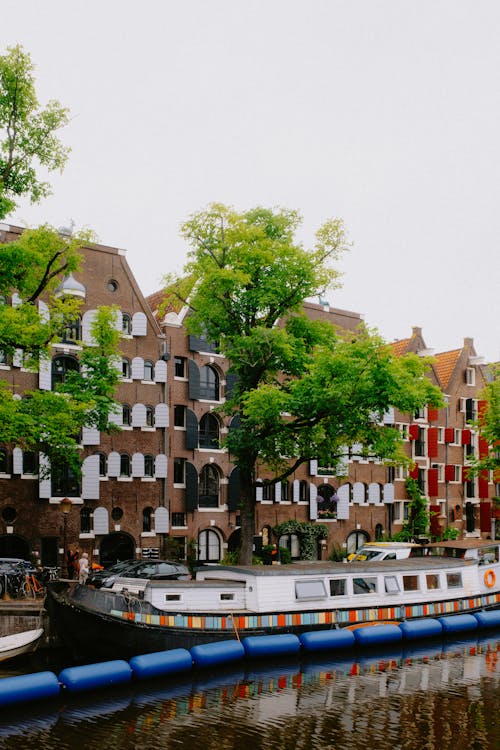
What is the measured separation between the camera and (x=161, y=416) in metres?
39.1

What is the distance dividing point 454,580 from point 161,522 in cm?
1436

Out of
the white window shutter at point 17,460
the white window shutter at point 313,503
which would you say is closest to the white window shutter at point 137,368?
the white window shutter at point 17,460

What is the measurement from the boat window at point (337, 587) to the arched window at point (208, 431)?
50.5 ft

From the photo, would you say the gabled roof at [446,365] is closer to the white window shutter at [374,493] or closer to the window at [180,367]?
the white window shutter at [374,493]

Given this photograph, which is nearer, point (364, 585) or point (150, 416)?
point (364, 585)

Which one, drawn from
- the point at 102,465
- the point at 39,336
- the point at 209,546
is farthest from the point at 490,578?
the point at 39,336

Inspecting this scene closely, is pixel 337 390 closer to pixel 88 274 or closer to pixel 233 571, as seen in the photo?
pixel 233 571

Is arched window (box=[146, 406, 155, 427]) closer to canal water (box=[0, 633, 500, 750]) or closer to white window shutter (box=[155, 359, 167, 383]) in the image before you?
white window shutter (box=[155, 359, 167, 383])

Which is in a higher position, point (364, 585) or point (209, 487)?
point (209, 487)

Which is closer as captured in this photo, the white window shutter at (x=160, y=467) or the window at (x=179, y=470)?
the white window shutter at (x=160, y=467)

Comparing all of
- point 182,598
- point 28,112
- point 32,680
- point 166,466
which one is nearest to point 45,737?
point 32,680

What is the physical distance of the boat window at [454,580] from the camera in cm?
2975

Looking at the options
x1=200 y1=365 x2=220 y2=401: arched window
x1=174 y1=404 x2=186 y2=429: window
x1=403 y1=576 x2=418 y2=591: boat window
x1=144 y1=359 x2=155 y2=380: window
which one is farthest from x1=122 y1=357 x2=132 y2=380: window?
x1=403 y1=576 x2=418 y2=591: boat window

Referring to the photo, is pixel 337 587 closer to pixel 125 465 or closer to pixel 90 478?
pixel 90 478
